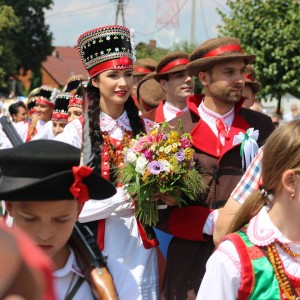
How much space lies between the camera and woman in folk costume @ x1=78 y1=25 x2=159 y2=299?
156 inches

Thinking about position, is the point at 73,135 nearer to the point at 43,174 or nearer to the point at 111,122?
the point at 111,122

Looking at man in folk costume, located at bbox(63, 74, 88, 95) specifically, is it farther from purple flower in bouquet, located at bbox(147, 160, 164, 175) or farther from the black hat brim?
the black hat brim

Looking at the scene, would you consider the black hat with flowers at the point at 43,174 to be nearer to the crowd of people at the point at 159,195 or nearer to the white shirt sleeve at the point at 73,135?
the crowd of people at the point at 159,195

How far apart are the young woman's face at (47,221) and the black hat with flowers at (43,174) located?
0.03m

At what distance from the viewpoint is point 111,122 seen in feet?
13.8

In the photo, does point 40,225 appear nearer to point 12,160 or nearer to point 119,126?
point 12,160

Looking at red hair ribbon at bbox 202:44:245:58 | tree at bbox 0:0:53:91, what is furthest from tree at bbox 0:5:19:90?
red hair ribbon at bbox 202:44:245:58

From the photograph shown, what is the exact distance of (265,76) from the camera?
1559 centimetres

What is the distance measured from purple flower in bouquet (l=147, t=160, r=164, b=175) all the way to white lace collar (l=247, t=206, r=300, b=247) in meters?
1.18

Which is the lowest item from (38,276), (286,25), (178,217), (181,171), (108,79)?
(178,217)

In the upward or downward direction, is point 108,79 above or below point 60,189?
above

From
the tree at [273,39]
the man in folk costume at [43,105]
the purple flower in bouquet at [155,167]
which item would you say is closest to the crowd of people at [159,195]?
the purple flower in bouquet at [155,167]

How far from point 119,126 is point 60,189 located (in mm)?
2220

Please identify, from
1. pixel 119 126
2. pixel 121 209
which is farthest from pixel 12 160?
pixel 119 126
